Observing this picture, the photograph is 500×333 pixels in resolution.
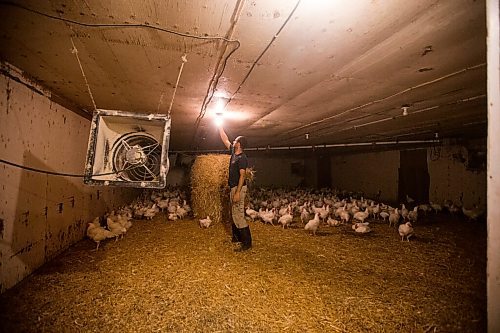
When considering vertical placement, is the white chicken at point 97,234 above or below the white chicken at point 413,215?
below

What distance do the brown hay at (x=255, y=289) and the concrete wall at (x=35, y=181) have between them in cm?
33

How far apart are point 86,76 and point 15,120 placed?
1.01 metres

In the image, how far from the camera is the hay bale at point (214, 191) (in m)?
7.16

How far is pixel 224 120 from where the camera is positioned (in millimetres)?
5773

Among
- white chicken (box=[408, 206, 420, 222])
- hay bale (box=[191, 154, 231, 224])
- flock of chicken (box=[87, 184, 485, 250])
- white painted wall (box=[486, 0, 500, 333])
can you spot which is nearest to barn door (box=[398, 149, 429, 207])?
flock of chicken (box=[87, 184, 485, 250])

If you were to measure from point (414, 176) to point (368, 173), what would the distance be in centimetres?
237

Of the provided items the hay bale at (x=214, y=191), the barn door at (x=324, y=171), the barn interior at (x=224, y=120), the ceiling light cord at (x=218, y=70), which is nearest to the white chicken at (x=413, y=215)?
the barn interior at (x=224, y=120)

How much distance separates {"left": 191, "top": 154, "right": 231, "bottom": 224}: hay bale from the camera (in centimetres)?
716

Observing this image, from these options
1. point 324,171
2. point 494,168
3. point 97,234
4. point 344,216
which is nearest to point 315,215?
point 344,216

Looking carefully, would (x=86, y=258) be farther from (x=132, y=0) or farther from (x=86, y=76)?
(x=132, y=0)

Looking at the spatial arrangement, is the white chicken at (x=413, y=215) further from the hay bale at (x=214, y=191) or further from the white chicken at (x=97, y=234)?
the white chicken at (x=97, y=234)

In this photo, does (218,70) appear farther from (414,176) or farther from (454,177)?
(414,176)

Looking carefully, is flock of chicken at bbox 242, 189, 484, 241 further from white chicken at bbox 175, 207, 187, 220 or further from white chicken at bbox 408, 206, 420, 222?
white chicken at bbox 175, 207, 187, 220

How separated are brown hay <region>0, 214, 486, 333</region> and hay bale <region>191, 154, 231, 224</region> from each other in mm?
1878
